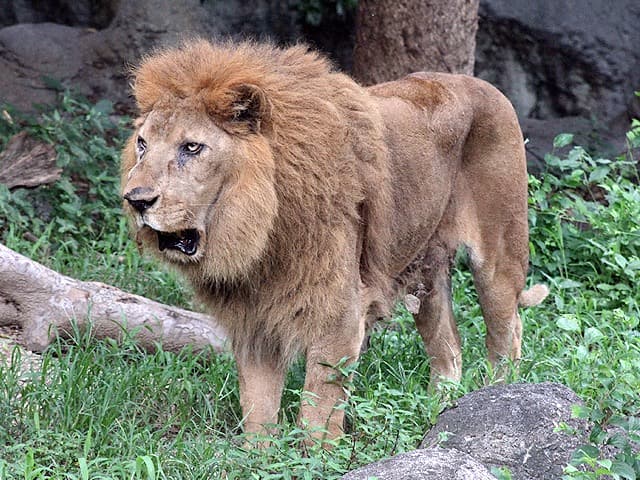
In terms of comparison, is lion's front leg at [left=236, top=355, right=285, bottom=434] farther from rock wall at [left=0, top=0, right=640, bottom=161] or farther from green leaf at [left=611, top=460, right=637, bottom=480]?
rock wall at [left=0, top=0, right=640, bottom=161]

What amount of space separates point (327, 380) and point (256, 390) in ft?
1.46

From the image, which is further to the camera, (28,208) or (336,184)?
(28,208)

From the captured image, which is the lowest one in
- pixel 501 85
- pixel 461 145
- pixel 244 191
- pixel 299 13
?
pixel 501 85

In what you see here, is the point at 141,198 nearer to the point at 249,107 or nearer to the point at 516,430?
the point at 249,107

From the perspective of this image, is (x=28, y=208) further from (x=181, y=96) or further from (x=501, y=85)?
(x=501, y=85)

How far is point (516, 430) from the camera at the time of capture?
381cm

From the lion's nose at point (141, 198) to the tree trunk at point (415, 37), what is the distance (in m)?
3.52

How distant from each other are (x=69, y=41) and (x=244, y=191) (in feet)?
19.7

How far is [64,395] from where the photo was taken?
459cm

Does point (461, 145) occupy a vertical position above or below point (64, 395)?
above

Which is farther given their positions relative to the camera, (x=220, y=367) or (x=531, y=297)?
(x=531, y=297)

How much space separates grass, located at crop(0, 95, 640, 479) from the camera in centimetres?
408

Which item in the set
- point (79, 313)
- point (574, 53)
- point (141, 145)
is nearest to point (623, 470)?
A: point (141, 145)

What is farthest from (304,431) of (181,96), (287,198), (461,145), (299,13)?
(299,13)
